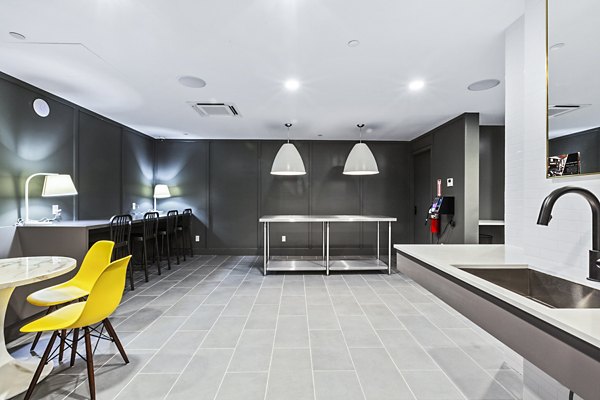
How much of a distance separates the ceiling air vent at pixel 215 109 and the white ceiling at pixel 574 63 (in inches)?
135

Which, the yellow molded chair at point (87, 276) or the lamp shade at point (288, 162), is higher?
the lamp shade at point (288, 162)

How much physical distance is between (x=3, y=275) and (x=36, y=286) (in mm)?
1348

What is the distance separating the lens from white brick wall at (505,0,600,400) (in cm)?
135

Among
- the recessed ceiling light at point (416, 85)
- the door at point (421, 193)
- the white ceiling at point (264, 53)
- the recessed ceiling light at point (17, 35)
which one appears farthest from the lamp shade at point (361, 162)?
the recessed ceiling light at point (17, 35)

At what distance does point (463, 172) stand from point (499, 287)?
3677 millimetres

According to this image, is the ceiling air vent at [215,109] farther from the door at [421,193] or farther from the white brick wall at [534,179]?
the door at [421,193]

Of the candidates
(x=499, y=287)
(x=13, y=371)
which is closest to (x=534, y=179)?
(x=499, y=287)

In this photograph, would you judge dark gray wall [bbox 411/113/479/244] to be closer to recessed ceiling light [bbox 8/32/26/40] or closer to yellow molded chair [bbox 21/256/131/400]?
yellow molded chair [bbox 21/256/131/400]

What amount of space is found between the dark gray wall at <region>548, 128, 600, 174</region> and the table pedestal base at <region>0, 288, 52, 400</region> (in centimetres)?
345

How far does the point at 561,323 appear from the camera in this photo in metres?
0.73

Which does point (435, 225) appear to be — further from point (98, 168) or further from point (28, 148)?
point (28, 148)

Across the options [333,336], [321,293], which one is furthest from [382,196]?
[333,336]

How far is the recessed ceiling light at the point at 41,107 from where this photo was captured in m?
3.34

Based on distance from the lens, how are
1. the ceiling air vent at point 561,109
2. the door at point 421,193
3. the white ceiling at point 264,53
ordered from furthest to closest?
the door at point 421,193 → the white ceiling at point 264,53 → the ceiling air vent at point 561,109
